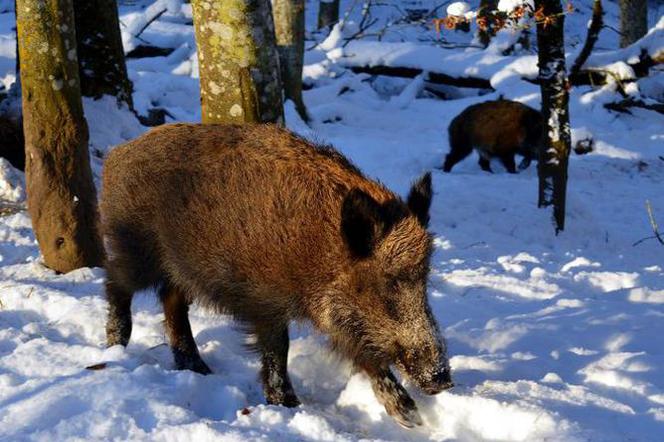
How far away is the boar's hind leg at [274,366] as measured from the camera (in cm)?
351

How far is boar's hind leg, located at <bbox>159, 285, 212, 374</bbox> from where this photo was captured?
3828 millimetres

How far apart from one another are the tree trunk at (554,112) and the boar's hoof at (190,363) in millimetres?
5023

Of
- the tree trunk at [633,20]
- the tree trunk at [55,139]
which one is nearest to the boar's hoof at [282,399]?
the tree trunk at [55,139]

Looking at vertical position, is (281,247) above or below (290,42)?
above

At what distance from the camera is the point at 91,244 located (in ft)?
17.7

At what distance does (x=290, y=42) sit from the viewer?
12422mm

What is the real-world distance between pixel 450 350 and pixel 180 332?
1.43 meters

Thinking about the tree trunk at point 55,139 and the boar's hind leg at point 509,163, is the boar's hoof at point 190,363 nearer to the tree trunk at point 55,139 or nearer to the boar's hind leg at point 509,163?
the tree trunk at point 55,139

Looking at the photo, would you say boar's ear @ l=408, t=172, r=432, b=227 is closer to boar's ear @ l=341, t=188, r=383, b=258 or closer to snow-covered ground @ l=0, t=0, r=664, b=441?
boar's ear @ l=341, t=188, r=383, b=258

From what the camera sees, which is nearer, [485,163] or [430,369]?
[430,369]

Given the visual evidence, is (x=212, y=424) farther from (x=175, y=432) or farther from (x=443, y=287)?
(x=443, y=287)

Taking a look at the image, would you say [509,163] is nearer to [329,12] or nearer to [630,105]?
[630,105]

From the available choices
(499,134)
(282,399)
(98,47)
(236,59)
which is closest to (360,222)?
(282,399)

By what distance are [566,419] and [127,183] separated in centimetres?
235
